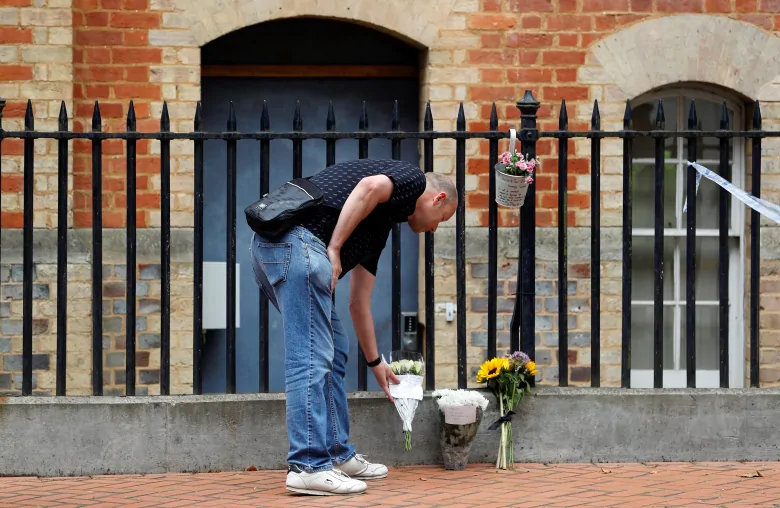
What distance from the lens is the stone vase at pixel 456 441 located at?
611cm

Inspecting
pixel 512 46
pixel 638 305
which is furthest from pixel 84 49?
pixel 638 305

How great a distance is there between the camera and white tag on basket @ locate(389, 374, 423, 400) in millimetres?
6066

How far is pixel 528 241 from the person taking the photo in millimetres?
6430

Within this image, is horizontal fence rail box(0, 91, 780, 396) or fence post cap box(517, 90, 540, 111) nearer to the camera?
horizontal fence rail box(0, 91, 780, 396)

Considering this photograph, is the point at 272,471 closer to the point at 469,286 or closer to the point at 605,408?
the point at 605,408

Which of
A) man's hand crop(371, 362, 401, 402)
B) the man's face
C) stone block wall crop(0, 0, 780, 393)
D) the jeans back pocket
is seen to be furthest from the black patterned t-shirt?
stone block wall crop(0, 0, 780, 393)

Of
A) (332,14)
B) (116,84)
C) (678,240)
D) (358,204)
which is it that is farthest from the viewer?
(678,240)

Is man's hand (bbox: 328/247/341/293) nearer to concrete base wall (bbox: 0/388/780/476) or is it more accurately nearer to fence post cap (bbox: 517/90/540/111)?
concrete base wall (bbox: 0/388/780/476)

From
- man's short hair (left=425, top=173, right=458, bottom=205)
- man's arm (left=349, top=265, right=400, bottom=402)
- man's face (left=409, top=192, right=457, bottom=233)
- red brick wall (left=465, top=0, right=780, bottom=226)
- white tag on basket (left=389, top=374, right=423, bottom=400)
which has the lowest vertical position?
white tag on basket (left=389, top=374, right=423, bottom=400)

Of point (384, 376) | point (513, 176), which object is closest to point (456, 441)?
point (384, 376)

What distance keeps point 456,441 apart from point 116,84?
11.9ft

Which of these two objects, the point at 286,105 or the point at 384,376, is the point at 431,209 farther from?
the point at 286,105

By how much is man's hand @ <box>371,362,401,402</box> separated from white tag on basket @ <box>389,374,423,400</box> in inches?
1.1

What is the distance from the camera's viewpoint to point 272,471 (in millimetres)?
6188
